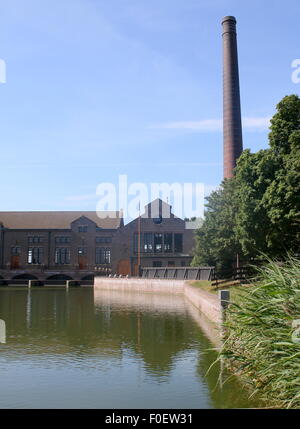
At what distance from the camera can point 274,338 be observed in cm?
887

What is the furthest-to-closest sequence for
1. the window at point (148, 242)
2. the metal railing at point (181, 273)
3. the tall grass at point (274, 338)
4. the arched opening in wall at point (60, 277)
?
the arched opening in wall at point (60, 277), the window at point (148, 242), the metal railing at point (181, 273), the tall grass at point (274, 338)

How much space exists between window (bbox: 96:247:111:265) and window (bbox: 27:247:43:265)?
9.24 meters

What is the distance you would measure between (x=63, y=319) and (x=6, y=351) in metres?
9.48

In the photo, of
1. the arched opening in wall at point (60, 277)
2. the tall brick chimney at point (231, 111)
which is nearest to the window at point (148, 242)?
the arched opening in wall at point (60, 277)

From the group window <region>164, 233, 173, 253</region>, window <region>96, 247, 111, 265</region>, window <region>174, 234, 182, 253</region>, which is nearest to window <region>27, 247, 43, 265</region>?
window <region>96, 247, 111, 265</region>

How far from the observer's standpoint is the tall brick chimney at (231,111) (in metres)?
43.7

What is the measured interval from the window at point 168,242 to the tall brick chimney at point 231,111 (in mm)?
24075

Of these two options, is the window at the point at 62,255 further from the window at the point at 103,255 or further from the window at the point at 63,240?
the window at the point at 103,255

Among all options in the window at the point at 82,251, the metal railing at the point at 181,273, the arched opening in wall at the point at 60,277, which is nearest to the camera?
the metal railing at the point at 181,273

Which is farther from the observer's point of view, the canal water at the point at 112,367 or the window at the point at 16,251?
the window at the point at 16,251

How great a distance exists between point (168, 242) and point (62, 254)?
698 inches

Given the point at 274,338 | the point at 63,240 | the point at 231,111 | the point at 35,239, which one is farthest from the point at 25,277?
the point at 274,338

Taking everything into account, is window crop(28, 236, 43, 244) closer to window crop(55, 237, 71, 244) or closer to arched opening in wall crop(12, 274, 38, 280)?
window crop(55, 237, 71, 244)

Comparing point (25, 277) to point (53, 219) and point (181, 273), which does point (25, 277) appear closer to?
point (53, 219)
